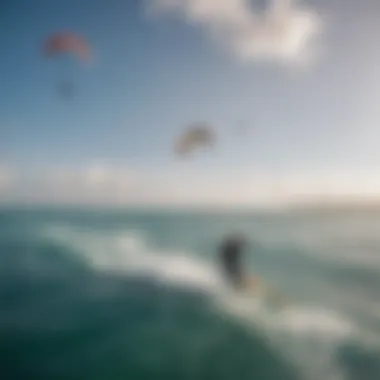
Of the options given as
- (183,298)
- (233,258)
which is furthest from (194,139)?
(183,298)

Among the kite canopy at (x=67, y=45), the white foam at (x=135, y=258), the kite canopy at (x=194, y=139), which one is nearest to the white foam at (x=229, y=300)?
the white foam at (x=135, y=258)

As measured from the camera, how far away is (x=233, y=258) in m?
1.48

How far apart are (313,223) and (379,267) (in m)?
0.22

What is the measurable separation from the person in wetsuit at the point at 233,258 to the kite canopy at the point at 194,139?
0.29 m

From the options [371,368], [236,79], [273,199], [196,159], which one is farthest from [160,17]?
[371,368]

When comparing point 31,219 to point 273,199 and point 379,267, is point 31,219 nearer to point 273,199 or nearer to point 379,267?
point 273,199

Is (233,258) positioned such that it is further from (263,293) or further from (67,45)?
(67,45)

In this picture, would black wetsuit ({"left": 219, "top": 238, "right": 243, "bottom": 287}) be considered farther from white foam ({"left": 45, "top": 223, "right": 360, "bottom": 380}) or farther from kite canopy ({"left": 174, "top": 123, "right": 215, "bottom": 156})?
kite canopy ({"left": 174, "top": 123, "right": 215, "bottom": 156})

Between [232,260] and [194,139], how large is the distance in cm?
37

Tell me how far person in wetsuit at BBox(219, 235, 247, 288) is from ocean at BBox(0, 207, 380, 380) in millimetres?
23

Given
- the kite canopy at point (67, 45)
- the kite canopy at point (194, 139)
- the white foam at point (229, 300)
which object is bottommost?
the white foam at point (229, 300)

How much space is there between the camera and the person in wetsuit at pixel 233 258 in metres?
1.47

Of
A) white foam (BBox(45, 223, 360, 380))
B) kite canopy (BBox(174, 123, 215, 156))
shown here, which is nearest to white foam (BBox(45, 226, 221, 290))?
white foam (BBox(45, 223, 360, 380))

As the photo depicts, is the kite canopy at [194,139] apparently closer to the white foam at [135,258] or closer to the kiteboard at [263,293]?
the white foam at [135,258]
